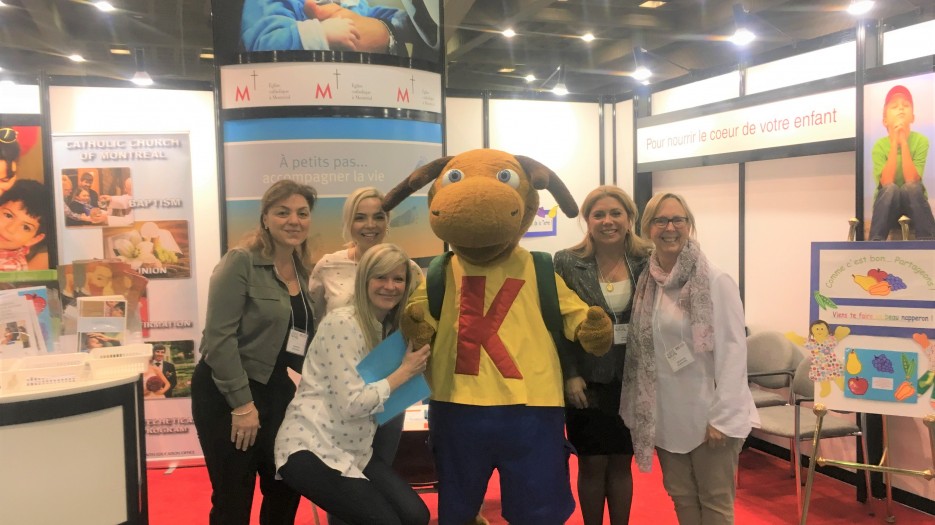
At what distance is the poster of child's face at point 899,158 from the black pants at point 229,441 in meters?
2.99

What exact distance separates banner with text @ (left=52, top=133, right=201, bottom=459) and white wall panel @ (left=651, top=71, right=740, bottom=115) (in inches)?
136

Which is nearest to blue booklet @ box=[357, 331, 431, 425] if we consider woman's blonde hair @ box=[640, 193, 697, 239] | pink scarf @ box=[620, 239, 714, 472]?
pink scarf @ box=[620, 239, 714, 472]

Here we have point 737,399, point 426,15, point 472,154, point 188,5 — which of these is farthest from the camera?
point 188,5

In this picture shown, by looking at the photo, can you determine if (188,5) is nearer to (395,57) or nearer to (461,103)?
(461,103)

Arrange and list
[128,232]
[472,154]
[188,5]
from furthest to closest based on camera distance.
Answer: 1. [188,5]
2. [128,232]
3. [472,154]

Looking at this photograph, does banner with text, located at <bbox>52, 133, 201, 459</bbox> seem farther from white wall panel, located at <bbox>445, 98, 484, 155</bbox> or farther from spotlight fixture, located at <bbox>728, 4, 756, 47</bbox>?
spotlight fixture, located at <bbox>728, 4, 756, 47</bbox>

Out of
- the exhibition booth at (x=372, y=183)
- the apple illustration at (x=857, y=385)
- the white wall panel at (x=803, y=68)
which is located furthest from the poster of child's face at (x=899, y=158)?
the apple illustration at (x=857, y=385)

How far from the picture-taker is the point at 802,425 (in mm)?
3447

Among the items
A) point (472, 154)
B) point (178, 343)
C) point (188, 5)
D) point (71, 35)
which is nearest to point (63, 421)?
point (472, 154)

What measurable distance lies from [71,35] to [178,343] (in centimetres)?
623

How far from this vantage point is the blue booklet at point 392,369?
76.6 inches

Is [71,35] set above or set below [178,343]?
above

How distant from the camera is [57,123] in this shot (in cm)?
418

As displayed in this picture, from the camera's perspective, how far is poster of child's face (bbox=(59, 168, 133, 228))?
393 cm
